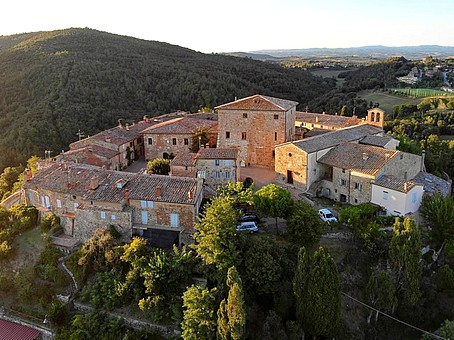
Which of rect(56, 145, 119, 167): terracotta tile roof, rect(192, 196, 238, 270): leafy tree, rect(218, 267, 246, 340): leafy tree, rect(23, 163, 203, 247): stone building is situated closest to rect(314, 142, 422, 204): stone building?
rect(23, 163, 203, 247): stone building

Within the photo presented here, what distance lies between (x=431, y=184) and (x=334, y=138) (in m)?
8.80

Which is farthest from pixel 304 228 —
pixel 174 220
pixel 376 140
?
pixel 376 140

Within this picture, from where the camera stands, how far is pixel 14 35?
10381cm

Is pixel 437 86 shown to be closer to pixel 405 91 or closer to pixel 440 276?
pixel 405 91

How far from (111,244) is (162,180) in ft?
17.9

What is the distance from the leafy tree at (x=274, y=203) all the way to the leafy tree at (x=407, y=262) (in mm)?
6762

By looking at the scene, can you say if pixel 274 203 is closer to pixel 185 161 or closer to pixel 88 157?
pixel 185 161

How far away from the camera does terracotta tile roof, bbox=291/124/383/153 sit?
35.5m

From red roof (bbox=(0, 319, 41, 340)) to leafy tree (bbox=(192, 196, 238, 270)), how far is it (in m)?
11.4

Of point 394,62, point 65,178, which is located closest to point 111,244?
point 65,178

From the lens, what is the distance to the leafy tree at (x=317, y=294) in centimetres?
2216

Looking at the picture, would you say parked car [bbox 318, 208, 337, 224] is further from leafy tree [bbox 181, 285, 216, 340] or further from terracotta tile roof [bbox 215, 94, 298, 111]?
terracotta tile roof [bbox 215, 94, 298, 111]

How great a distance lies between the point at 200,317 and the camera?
21516 millimetres

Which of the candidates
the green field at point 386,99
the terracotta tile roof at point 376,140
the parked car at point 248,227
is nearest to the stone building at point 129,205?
the parked car at point 248,227
